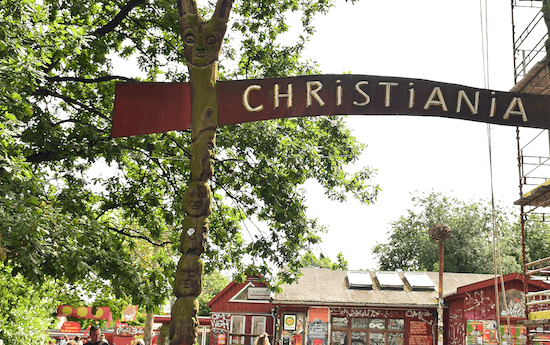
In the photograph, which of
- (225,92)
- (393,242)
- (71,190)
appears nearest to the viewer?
(225,92)

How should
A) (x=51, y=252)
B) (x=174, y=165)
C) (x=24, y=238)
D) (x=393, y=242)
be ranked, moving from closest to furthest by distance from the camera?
(x=24, y=238) → (x=51, y=252) → (x=174, y=165) → (x=393, y=242)

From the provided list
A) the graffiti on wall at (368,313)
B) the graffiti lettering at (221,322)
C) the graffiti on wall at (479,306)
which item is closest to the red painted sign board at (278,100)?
the graffiti on wall at (479,306)

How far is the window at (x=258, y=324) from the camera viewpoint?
86.0ft

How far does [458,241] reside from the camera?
41.2m

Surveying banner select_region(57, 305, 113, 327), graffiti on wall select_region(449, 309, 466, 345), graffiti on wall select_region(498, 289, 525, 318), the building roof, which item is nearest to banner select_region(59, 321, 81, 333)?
banner select_region(57, 305, 113, 327)

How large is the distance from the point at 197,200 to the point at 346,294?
69.3 ft

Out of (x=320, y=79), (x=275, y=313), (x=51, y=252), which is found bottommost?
(x=275, y=313)

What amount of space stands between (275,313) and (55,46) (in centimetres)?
1953

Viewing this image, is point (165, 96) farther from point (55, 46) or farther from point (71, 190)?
point (71, 190)

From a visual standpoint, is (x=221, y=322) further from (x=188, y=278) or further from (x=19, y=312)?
(x=188, y=278)

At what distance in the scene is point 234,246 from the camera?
13.4 metres

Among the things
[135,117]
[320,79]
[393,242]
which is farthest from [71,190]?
[393,242]

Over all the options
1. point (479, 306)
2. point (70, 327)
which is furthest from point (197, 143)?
point (70, 327)

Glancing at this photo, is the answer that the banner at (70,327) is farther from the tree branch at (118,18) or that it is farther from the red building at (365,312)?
the tree branch at (118,18)
